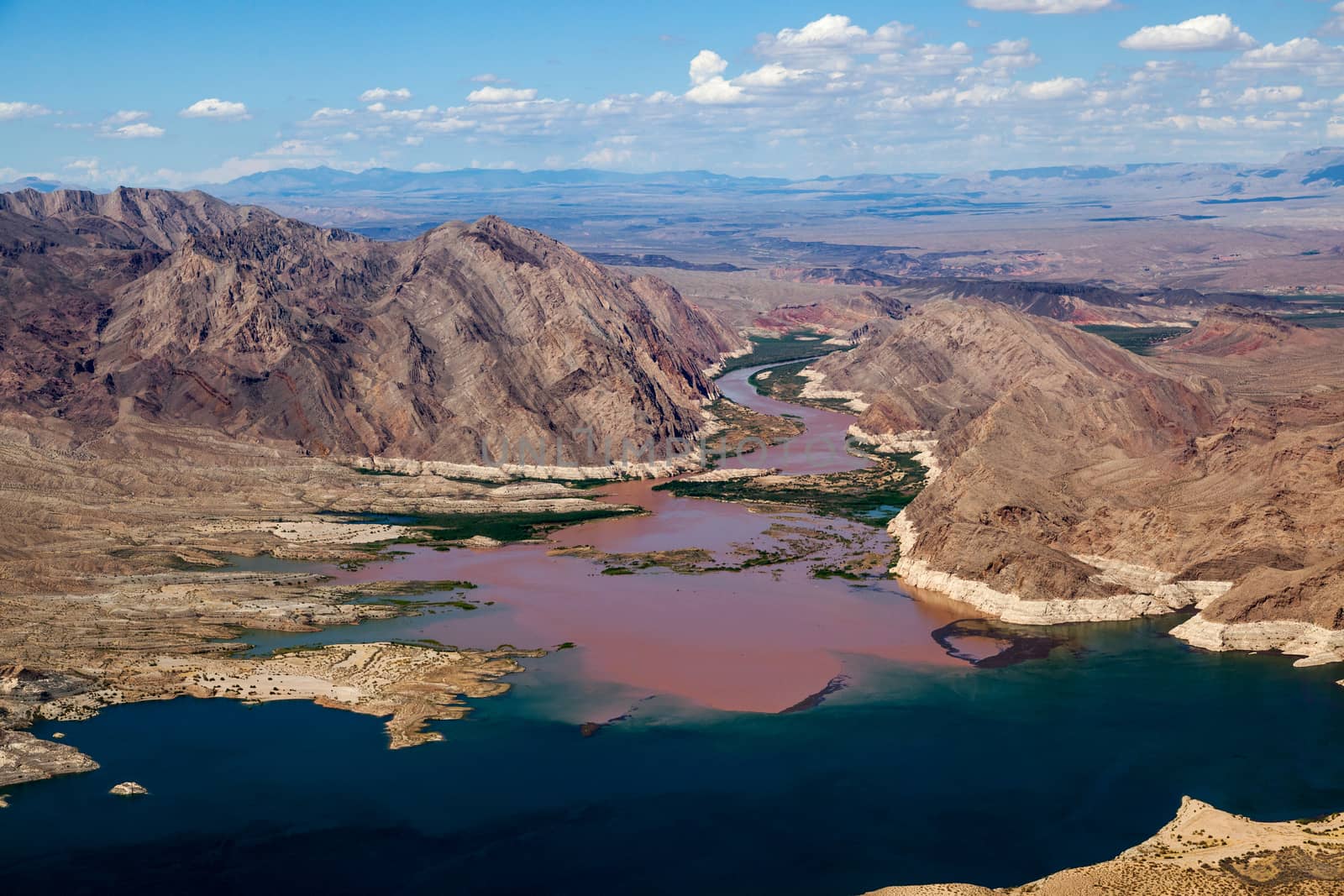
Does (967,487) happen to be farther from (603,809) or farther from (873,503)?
(603,809)

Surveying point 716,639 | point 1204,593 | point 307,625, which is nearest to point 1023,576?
point 1204,593

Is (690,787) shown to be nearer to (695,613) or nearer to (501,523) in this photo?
(695,613)

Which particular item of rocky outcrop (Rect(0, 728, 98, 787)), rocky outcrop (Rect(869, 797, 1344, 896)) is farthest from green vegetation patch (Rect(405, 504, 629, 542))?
rocky outcrop (Rect(869, 797, 1344, 896))

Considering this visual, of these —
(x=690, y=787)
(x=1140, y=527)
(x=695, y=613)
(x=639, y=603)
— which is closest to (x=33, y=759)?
(x=690, y=787)

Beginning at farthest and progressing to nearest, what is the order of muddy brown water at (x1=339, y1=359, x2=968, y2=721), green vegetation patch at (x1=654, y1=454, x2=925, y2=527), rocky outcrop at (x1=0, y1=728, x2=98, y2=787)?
green vegetation patch at (x1=654, y1=454, x2=925, y2=527), muddy brown water at (x1=339, y1=359, x2=968, y2=721), rocky outcrop at (x1=0, y1=728, x2=98, y2=787)

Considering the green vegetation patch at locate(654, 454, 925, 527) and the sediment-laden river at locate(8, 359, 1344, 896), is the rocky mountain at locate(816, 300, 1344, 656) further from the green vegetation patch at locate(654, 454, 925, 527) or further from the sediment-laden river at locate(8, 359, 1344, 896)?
the green vegetation patch at locate(654, 454, 925, 527)

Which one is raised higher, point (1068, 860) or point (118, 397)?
point (118, 397)

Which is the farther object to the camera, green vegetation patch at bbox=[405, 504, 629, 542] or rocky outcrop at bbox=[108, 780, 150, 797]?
green vegetation patch at bbox=[405, 504, 629, 542]
